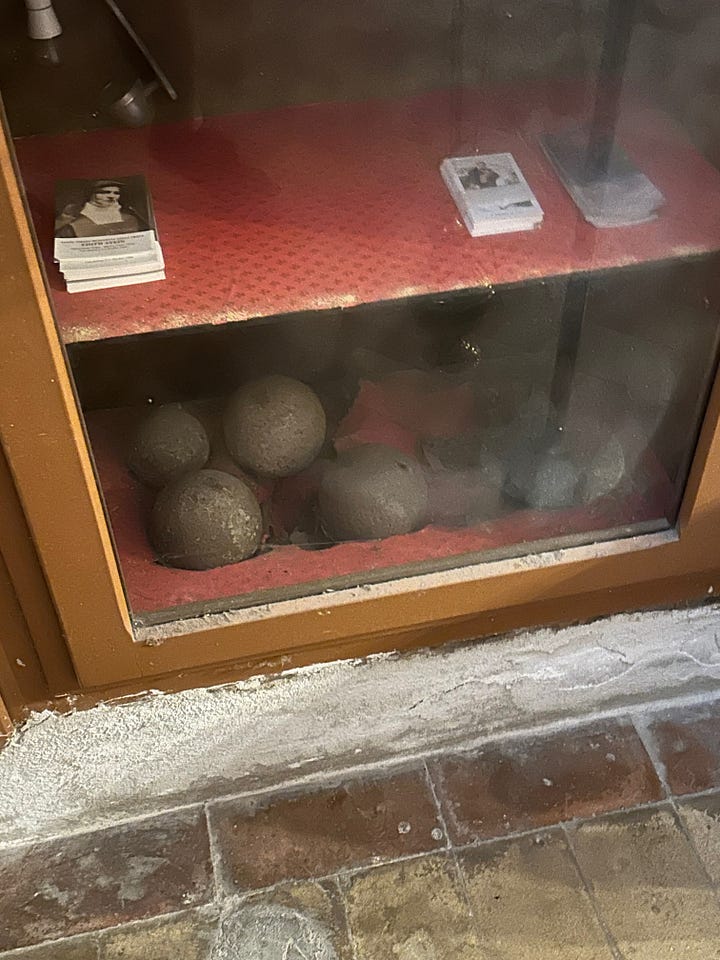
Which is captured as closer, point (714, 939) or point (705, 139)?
point (705, 139)

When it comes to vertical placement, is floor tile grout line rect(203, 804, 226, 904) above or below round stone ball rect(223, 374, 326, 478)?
below

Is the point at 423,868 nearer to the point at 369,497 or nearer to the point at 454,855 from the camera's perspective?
the point at 454,855

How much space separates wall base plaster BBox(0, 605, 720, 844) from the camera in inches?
45.7

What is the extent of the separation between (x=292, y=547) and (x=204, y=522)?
111mm

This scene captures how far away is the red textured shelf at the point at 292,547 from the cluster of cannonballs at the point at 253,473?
0.05 ft

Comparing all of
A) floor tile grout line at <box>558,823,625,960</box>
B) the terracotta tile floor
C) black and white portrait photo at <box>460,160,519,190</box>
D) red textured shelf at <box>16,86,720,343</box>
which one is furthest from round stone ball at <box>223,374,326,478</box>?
floor tile grout line at <box>558,823,625,960</box>

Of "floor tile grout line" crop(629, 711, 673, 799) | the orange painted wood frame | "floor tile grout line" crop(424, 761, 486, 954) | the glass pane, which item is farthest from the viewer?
"floor tile grout line" crop(629, 711, 673, 799)

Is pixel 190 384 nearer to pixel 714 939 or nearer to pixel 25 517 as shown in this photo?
pixel 25 517

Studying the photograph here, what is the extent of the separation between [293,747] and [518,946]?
1.16 ft

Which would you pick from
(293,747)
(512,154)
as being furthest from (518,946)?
(512,154)

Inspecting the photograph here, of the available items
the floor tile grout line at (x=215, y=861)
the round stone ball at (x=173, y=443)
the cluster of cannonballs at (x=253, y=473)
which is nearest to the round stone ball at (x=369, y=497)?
the cluster of cannonballs at (x=253, y=473)

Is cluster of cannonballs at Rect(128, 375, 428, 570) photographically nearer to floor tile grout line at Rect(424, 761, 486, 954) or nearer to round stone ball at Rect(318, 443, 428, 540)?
round stone ball at Rect(318, 443, 428, 540)

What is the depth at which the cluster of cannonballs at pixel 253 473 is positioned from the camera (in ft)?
3.50

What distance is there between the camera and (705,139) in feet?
3.34
